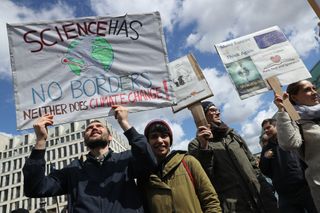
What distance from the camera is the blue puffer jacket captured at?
2439 mm

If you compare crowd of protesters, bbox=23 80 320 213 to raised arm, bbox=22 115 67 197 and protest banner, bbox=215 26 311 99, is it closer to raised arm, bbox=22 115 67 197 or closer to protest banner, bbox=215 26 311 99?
raised arm, bbox=22 115 67 197

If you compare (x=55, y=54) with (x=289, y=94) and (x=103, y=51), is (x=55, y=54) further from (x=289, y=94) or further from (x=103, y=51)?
(x=289, y=94)

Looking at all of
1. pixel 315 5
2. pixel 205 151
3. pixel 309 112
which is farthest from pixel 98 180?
pixel 315 5

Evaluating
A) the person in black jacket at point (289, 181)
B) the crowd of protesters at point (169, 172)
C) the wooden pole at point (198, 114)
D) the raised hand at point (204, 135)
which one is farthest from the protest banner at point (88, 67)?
the person in black jacket at point (289, 181)

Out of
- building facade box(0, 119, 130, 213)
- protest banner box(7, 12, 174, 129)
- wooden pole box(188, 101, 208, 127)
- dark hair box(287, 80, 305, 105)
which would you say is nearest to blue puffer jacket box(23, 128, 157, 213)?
protest banner box(7, 12, 174, 129)

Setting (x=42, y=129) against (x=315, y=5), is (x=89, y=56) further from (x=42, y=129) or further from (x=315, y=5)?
(x=315, y=5)

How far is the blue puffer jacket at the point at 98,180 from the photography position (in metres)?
2.44

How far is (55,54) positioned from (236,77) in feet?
7.23

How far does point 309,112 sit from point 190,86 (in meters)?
1.39

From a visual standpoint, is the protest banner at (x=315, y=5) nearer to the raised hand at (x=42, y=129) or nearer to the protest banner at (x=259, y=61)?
the protest banner at (x=259, y=61)

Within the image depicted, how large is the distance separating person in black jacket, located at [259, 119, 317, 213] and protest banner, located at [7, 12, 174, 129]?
1.42 m

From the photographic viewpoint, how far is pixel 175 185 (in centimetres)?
255

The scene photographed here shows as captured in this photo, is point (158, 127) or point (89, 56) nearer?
point (158, 127)

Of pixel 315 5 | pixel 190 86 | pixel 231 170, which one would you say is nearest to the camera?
pixel 231 170
